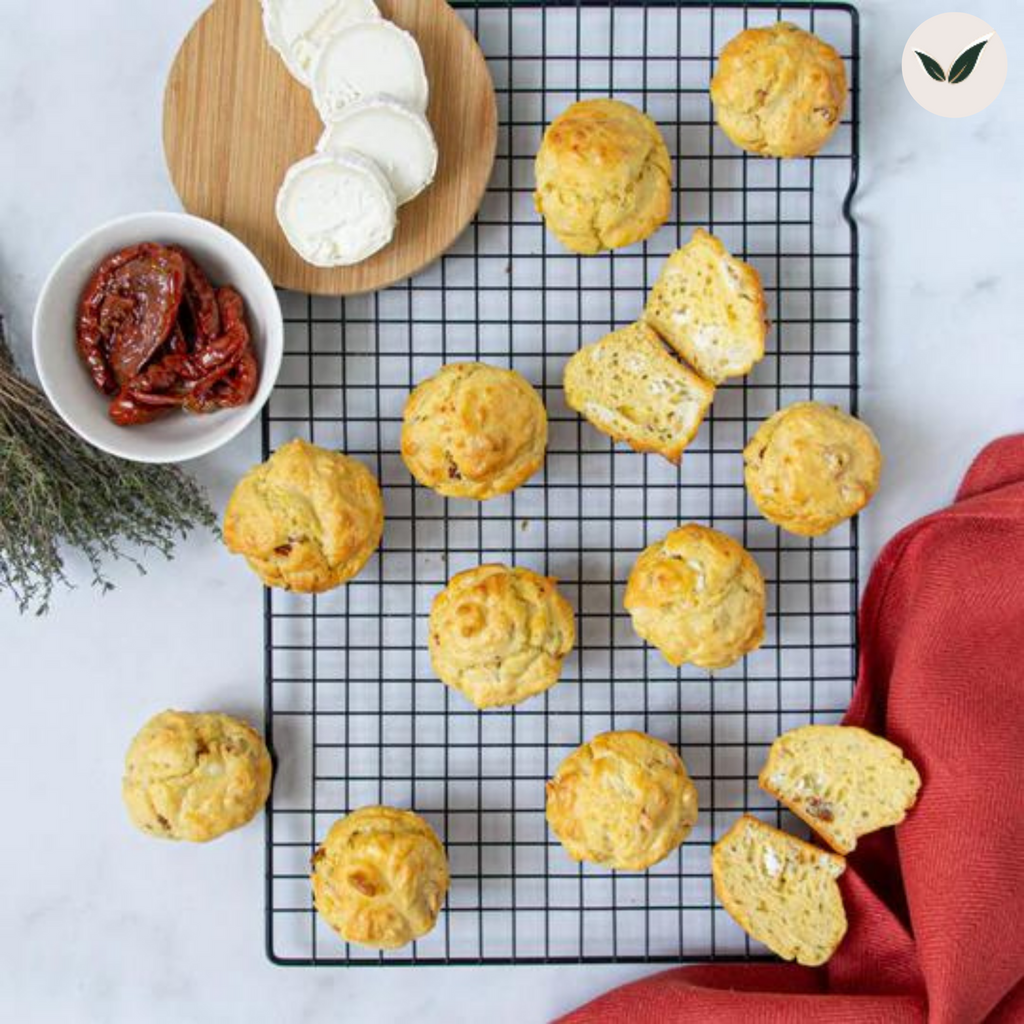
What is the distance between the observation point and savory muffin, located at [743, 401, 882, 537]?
7.49 ft

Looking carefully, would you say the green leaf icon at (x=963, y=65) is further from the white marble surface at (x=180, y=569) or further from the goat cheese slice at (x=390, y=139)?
the goat cheese slice at (x=390, y=139)

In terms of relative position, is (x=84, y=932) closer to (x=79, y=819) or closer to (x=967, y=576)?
(x=79, y=819)

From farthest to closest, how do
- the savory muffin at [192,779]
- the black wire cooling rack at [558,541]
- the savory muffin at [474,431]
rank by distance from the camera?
the black wire cooling rack at [558,541] < the savory muffin at [192,779] < the savory muffin at [474,431]

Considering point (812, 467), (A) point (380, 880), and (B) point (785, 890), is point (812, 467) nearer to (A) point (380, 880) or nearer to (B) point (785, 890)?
(B) point (785, 890)

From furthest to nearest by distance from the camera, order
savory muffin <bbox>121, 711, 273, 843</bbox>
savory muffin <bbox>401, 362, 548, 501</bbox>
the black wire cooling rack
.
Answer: the black wire cooling rack → savory muffin <bbox>121, 711, 273, 843</bbox> → savory muffin <bbox>401, 362, 548, 501</bbox>

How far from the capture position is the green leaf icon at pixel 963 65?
2.53 meters

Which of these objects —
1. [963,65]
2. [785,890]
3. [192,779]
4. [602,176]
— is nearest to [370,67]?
[602,176]

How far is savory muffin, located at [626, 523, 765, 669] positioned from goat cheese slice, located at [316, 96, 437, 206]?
78cm

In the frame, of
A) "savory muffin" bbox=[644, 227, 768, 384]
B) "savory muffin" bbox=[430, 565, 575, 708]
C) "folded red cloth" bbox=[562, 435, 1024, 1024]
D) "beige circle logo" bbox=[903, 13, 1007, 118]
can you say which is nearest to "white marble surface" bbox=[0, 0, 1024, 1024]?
"beige circle logo" bbox=[903, 13, 1007, 118]

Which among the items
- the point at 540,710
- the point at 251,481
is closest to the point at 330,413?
the point at 251,481

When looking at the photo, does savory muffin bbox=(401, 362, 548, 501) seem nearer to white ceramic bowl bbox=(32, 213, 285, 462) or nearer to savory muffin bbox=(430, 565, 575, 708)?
savory muffin bbox=(430, 565, 575, 708)

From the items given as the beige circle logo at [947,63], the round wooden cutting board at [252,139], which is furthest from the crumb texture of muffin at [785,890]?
the beige circle logo at [947,63]

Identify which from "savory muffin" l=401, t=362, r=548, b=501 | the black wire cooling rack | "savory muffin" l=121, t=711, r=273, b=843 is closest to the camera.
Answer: "savory muffin" l=401, t=362, r=548, b=501

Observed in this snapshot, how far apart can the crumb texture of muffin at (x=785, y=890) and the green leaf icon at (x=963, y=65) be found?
57.5 inches
